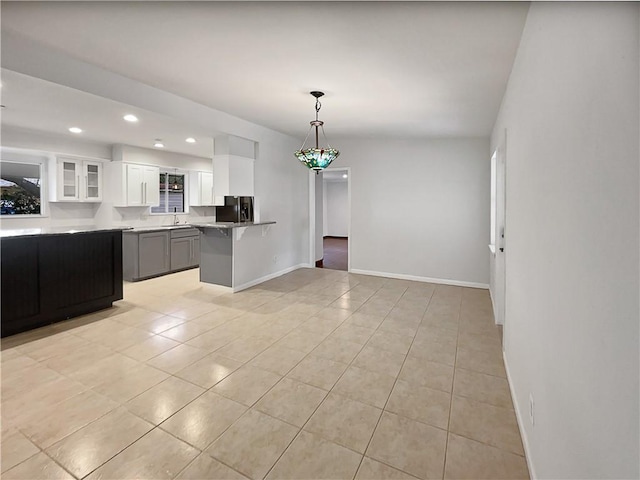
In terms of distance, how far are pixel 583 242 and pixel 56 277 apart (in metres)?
4.66

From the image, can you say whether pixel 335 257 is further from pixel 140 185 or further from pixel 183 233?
pixel 140 185

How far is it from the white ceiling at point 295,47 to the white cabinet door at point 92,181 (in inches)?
94.1

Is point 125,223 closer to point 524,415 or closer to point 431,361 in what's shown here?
point 431,361

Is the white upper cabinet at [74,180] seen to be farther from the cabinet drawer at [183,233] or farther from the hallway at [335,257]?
the hallway at [335,257]

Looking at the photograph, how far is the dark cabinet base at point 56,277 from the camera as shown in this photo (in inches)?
130

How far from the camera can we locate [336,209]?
44.7 ft

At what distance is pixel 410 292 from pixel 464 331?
1.59m

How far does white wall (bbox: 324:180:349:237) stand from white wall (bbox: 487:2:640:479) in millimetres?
11509

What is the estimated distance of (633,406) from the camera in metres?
0.72

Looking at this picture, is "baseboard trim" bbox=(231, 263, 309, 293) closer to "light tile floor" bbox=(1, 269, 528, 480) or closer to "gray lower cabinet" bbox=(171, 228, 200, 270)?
"light tile floor" bbox=(1, 269, 528, 480)

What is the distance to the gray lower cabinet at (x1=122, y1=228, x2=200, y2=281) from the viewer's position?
580 centimetres

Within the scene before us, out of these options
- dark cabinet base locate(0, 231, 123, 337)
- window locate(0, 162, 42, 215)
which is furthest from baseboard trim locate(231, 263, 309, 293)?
window locate(0, 162, 42, 215)

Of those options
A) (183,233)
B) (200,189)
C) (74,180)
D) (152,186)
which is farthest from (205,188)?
(74,180)

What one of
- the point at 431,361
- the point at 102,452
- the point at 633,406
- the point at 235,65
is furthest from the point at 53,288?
the point at 633,406
